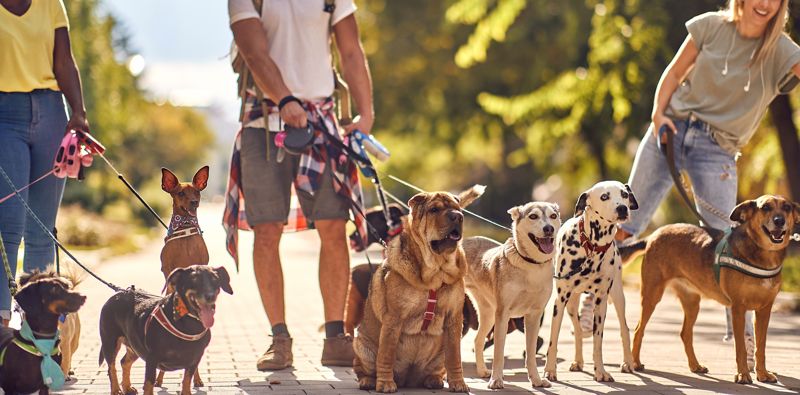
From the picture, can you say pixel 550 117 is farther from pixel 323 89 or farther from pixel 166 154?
pixel 166 154

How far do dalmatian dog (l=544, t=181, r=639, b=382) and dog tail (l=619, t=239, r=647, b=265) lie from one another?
0.62 m

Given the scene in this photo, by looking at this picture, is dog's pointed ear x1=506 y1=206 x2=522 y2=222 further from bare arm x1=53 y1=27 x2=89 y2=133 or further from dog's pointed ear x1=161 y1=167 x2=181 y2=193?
bare arm x1=53 y1=27 x2=89 y2=133

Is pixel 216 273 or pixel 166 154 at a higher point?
pixel 166 154

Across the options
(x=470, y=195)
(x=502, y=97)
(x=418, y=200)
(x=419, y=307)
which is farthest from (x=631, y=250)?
(x=502, y=97)

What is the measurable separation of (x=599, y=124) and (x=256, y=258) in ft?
60.8

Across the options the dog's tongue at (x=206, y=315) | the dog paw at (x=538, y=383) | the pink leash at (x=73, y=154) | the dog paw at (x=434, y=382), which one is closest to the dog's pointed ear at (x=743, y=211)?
the dog paw at (x=538, y=383)

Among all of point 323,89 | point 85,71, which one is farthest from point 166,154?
point 323,89

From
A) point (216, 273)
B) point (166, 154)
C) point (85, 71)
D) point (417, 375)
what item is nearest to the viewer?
point (216, 273)

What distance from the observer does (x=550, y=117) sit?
76.7 ft

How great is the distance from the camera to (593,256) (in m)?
6.64

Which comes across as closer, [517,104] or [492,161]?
[517,104]

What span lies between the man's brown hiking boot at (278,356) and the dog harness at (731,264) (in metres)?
2.82

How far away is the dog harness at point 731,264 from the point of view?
655cm

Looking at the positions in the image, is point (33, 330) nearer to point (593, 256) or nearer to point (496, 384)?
point (496, 384)
